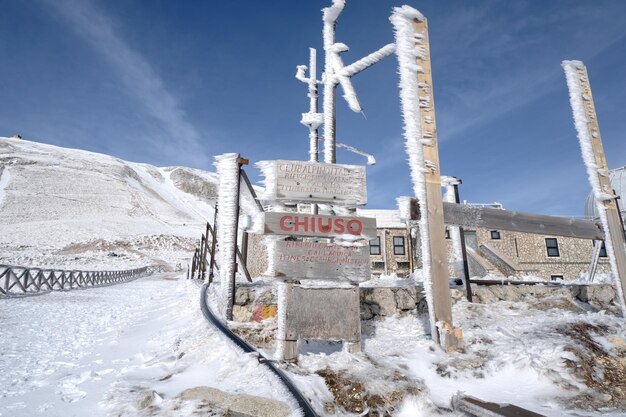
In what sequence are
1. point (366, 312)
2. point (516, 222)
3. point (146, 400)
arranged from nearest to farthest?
point (146, 400), point (516, 222), point (366, 312)

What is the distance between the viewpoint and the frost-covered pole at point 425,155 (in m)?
4.68

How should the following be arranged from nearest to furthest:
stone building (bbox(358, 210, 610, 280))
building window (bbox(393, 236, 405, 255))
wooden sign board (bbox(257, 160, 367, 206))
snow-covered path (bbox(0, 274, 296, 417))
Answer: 1. snow-covered path (bbox(0, 274, 296, 417))
2. wooden sign board (bbox(257, 160, 367, 206))
3. stone building (bbox(358, 210, 610, 280))
4. building window (bbox(393, 236, 405, 255))

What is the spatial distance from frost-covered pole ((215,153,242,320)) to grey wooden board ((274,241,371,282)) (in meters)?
Result: 1.42

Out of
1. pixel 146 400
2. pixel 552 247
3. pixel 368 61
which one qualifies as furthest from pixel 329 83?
pixel 552 247

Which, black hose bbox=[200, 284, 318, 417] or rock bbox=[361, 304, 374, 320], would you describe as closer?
black hose bbox=[200, 284, 318, 417]

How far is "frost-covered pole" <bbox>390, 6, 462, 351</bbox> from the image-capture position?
468 cm

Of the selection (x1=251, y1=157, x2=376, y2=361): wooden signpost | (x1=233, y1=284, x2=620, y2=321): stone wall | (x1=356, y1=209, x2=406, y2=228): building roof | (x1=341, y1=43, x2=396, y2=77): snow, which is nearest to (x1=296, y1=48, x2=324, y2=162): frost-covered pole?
(x1=341, y1=43, x2=396, y2=77): snow

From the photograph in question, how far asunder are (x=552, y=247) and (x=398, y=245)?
10975mm

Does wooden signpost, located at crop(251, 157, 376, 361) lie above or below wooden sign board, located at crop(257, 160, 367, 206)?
below

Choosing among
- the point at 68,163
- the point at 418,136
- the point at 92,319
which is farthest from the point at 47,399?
the point at 68,163

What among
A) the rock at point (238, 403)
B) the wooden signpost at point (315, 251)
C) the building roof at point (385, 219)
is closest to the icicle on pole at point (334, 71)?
the wooden signpost at point (315, 251)

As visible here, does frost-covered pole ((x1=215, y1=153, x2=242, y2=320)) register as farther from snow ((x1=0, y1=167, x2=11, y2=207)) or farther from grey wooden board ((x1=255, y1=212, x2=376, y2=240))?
snow ((x1=0, y1=167, x2=11, y2=207))

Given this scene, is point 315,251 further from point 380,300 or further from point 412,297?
point 412,297

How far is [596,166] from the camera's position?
6480 millimetres
